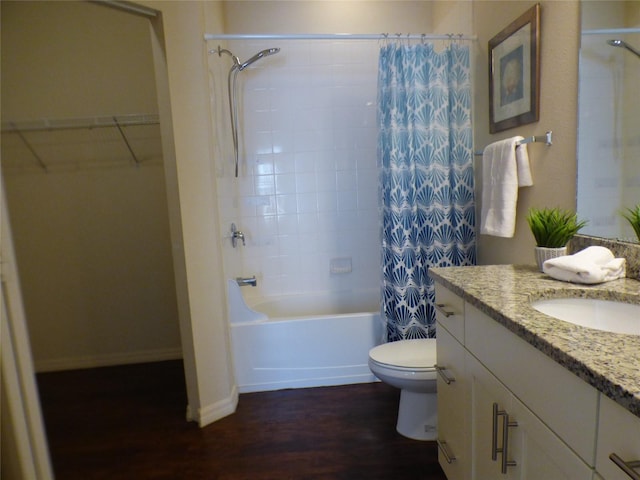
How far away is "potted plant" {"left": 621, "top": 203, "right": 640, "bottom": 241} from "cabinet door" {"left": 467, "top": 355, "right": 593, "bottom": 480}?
25.7 inches

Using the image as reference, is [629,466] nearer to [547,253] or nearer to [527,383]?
[527,383]

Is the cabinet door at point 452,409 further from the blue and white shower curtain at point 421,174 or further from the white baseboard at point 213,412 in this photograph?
the white baseboard at point 213,412

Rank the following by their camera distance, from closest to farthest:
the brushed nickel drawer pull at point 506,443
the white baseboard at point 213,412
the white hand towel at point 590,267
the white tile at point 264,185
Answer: the brushed nickel drawer pull at point 506,443 → the white hand towel at point 590,267 → the white baseboard at point 213,412 → the white tile at point 264,185

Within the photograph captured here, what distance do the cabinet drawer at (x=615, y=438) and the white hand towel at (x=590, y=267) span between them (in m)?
0.63

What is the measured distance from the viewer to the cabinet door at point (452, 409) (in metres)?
1.19

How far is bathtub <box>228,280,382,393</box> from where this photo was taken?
7.45 feet

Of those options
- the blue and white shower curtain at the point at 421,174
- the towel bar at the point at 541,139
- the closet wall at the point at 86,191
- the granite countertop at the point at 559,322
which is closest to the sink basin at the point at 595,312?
the granite countertop at the point at 559,322

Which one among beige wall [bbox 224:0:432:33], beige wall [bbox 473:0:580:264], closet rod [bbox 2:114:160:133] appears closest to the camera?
beige wall [bbox 473:0:580:264]

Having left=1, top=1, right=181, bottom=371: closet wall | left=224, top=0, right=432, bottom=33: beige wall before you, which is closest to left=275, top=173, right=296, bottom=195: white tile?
left=1, top=1, right=181, bottom=371: closet wall

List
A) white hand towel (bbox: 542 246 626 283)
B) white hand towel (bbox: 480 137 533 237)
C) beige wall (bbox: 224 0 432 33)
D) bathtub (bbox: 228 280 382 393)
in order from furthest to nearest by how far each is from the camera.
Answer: beige wall (bbox: 224 0 432 33) < bathtub (bbox: 228 280 382 393) < white hand towel (bbox: 480 137 533 237) < white hand towel (bbox: 542 246 626 283)

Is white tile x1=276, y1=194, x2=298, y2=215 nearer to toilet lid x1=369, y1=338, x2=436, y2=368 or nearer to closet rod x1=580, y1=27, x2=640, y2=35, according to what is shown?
toilet lid x1=369, y1=338, x2=436, y2=368

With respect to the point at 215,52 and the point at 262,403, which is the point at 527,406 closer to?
the point at 262,403

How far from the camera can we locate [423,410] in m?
1.75

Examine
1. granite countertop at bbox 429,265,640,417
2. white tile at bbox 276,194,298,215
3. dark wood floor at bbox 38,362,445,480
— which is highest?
white tile at bbox 276,194,298,215
